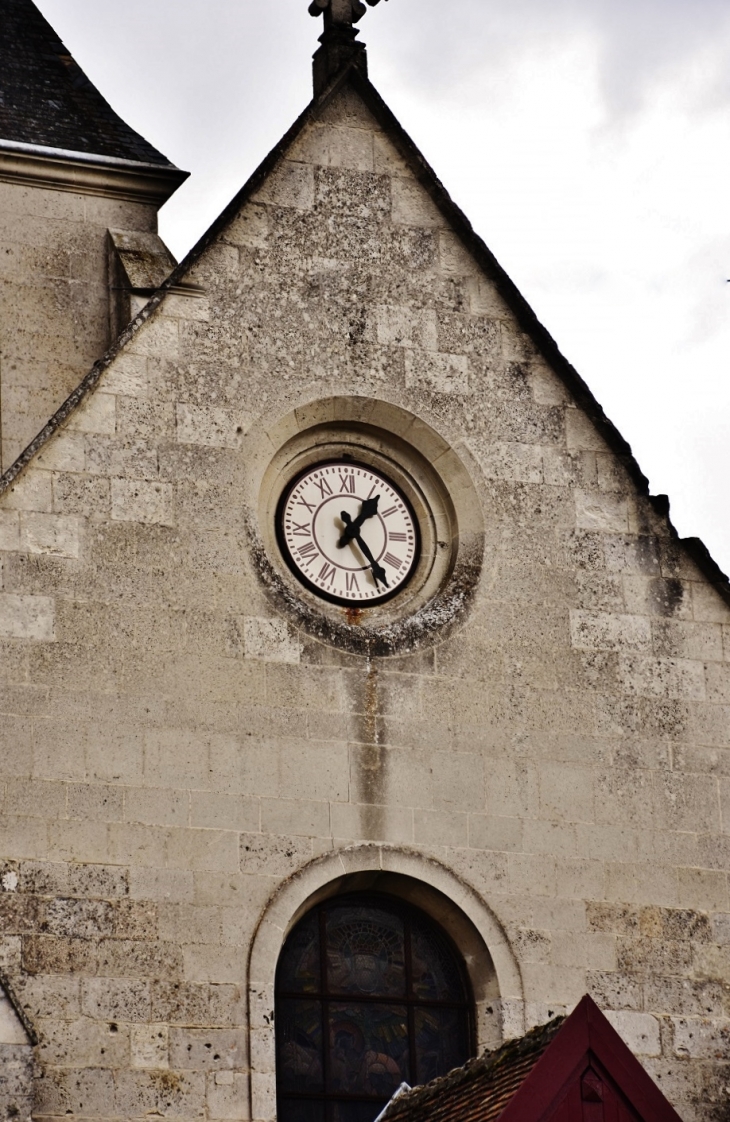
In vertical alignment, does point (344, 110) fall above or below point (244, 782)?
above

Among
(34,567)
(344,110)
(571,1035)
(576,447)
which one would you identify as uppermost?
(344,110)

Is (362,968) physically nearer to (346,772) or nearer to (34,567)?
(346,772)

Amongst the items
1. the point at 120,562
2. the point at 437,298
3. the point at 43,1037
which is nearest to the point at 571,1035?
the point at 43,1037

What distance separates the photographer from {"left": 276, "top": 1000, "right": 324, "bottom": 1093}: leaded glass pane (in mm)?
20438

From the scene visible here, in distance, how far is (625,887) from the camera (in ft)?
69.9

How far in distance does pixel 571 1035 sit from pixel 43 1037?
158 inches

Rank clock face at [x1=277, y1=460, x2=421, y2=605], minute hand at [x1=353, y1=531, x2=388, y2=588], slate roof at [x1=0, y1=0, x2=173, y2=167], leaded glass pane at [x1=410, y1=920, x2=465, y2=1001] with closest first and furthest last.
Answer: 1. leaded glass pane at [x1=410, y1=920, x2=465, y2=1001]
2. clock face at [x1=277, y1=460, x2=421, y2=605]
3. minute hand at [x1=353, y1=531, x2=388, y2=588]
4. slate roof at [x1=0, y1=0, x2=173, y2=167]

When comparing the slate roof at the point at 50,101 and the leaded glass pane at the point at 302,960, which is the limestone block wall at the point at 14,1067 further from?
the slate roof at the point at 50,101

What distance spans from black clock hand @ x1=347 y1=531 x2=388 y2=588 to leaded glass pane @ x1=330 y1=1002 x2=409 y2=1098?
3091 mm

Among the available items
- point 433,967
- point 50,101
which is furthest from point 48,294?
point 433,967

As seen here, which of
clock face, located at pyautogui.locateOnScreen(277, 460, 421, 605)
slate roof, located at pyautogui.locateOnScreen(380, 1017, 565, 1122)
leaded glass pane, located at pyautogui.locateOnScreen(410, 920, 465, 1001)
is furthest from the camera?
clock face, located at pyautogui.locateOnScreen(277, 460, 421, 605)

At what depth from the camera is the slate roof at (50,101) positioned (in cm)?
2541

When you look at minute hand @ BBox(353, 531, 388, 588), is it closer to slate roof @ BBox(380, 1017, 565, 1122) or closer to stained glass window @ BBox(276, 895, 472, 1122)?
stained glass window @ BBox(276, 895, 472, 1122)

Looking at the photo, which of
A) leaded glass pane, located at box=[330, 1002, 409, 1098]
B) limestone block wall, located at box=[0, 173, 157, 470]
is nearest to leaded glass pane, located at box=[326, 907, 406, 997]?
leaded glass pane, located at box=[330, 1002, 409, 1098]
